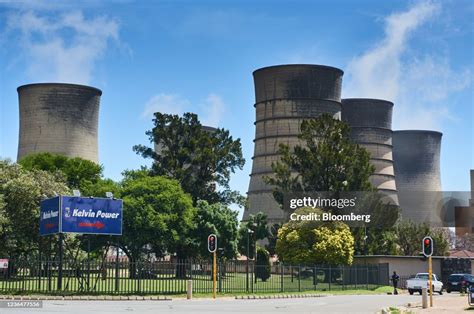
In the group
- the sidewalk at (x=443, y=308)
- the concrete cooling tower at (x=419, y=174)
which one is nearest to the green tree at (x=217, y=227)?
the sidewalk at (x=443, y=308)

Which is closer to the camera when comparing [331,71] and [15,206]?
[15,206]

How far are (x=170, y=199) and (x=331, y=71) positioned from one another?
34676 mm

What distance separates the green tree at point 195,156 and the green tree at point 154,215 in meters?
11.4

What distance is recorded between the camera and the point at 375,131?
108 m

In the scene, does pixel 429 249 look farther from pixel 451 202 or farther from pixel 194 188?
pixel 451 202

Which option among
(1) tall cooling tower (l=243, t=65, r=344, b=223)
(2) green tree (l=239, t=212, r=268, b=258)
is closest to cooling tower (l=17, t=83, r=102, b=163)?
(1) tall cooling tower (l=243, t=65, r=344, b=223)

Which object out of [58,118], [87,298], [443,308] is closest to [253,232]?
[58,118]

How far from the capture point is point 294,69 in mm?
85438

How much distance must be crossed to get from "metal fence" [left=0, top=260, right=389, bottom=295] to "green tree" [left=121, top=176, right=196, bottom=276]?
10.7 metres

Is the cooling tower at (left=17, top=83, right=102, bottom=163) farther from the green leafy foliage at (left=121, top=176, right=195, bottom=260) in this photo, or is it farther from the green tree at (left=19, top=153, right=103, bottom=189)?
the green leafy foliage at (left=121, top=176, right=195, bottom=260)

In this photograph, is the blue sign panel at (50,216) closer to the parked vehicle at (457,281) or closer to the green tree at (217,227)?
the parked vehicle at (457,281)

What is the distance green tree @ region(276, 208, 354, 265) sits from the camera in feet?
177

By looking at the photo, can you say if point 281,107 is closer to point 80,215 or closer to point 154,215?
point 154,215

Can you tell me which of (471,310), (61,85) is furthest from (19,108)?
(471,310)
